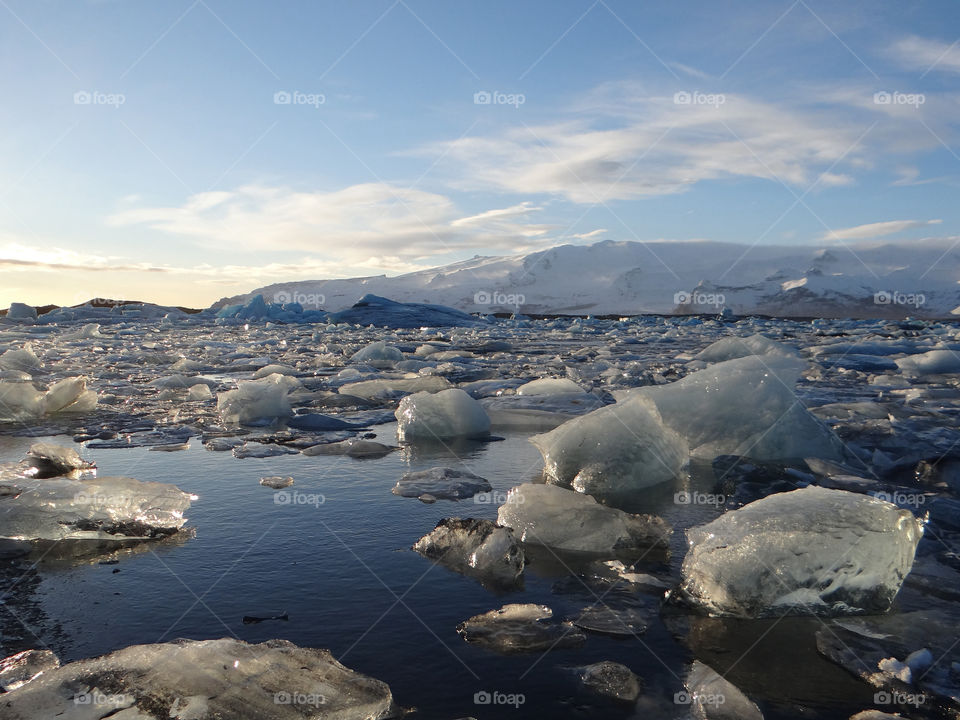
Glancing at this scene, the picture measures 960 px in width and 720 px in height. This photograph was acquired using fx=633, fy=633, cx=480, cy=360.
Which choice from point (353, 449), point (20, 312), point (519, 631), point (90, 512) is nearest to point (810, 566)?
point (519, 631)

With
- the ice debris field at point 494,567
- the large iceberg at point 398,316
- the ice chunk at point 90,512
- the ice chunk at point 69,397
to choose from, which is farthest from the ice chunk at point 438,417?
the large iceberg at point 398,316

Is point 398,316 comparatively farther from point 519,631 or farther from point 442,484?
point 519,631

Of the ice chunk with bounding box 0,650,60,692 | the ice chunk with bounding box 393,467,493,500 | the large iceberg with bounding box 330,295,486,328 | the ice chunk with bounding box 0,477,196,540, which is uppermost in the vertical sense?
the large iceberg with bounding box 330,295,486,328

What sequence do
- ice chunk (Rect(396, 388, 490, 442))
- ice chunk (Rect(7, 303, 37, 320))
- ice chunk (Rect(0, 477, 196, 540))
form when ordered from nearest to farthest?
ice chunk (Rect(0, 477, 196, 540)) < ice chunk (Rect(396, 388, 490, 442)) < ice chunk (Rect(7, 303, 37, 320))

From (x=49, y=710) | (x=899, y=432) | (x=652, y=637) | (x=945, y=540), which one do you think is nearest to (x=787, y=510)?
(x=652, y=637)

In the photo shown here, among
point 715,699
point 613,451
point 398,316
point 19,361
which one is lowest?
point 715,699

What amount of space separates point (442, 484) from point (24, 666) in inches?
88.6

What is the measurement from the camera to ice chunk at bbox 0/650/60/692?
1702 millimetres

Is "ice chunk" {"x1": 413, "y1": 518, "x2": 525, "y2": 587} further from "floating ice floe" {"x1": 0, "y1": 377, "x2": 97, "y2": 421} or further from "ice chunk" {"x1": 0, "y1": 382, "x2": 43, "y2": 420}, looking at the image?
"ice chunk" {"x1": 0, "y1": 382, "x2": 43, "y2": 420}

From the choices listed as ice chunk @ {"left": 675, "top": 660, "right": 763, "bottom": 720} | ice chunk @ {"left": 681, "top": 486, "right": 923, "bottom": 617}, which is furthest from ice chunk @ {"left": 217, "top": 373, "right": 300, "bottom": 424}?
ice chunk @ {"left": 675, "top": 660, "right": 763, "bottom": 720}

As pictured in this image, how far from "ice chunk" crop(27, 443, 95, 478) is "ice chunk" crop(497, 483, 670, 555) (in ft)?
9.13

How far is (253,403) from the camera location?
6.05 metres

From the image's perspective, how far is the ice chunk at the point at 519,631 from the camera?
1978mm

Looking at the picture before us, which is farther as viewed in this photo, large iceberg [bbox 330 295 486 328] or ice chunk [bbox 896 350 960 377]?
large iceberg [bbox 330 295 486 328]
